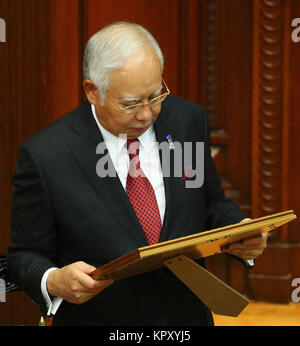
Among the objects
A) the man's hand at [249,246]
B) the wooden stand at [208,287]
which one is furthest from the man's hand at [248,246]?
the wooden stand at [208,287]

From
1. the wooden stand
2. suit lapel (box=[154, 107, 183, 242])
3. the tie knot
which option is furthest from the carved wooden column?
the wooden stand

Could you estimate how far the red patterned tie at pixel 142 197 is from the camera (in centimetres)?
196

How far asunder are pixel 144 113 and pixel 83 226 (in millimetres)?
325

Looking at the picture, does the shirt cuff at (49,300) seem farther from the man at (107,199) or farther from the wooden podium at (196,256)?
the wooden podium at (196,256)

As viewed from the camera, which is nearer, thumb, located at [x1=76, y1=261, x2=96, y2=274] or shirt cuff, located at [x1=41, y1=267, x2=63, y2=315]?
thumb, located at [x1=76, y1=261, x2=96, y2=274]

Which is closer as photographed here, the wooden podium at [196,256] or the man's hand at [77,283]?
the wooden podium at [196,256]

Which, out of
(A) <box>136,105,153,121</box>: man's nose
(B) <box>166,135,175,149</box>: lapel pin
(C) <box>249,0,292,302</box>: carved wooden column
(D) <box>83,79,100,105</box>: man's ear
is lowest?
(C) <box>249,0,292,302</box>: carved wooden column

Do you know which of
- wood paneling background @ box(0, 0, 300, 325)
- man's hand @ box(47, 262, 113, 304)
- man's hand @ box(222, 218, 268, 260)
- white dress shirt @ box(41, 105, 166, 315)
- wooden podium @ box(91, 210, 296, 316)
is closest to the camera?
wooden podium @ box(91, 210, 296, 316)

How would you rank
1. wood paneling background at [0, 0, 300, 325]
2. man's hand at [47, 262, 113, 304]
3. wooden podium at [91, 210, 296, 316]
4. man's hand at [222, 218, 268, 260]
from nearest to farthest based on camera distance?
wooden podium at [91, 210, 296, 316] → man's hand at [47, 262, 113, 304] → man's hand at [222, 218, 268, 260] → wood paneling background at [0, 0, 300, 325]

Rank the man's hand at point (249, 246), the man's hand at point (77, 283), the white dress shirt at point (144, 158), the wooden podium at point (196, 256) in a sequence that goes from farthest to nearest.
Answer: the white dress shirt at point (144, 158), the man's hand at point (249, 246), the man's hand at point (77, 283), the wooden podium at point (196, 256)

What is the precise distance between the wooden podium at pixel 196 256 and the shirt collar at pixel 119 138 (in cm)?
37

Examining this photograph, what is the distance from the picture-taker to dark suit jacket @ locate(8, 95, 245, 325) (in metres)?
1.92

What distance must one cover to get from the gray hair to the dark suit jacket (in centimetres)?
15

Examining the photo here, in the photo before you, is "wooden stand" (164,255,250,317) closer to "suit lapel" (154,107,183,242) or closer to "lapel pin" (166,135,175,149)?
"suit lapel" (154,107,183,242)
